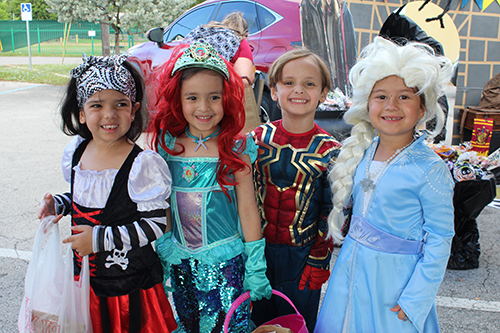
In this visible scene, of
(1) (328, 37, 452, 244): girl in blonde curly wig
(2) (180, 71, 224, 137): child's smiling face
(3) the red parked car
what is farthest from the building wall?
(2) (180, 71, 224, 137): child's smiling face

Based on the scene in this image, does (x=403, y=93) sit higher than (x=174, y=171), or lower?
higher

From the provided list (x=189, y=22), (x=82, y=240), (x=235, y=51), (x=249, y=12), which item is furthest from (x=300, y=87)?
(x=189, y=22)

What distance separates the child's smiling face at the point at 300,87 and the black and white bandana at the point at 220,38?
0.88 m

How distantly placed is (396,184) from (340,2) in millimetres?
3454

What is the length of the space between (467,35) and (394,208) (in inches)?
161

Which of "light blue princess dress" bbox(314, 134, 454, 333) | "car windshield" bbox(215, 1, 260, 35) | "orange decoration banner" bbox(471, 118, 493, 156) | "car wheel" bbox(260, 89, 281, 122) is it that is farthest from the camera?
"car windshield" bbox(215, 1, 260, 35)

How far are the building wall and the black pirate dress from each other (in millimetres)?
3563

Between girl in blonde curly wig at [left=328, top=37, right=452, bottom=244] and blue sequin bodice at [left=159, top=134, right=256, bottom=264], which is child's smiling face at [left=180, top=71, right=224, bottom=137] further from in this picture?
girl in blonde curly wig at [left=328, top=37, right=452, bottom=244]

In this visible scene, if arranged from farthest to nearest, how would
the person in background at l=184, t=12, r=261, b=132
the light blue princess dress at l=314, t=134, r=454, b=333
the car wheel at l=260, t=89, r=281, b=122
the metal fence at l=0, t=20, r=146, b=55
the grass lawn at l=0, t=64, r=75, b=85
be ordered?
the metal fence at l=0, t=20, r=146, b=55 → the grass lawn at l=0, t=64, r=75, b=85 → the car wheel at l=260, t=89, r=281, b=122 → the person in background at l=184, t=12, r=261, b=132 → the light blue princess dress at l=314, t=134, r=454, b=333

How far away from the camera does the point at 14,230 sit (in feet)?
11.4

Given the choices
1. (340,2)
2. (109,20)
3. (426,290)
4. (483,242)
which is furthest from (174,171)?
(109,20)

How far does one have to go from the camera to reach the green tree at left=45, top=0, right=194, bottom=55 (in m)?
14.3

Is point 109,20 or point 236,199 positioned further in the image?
point 109,20

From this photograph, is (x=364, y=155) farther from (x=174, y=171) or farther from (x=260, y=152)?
(x=174, y=171)
